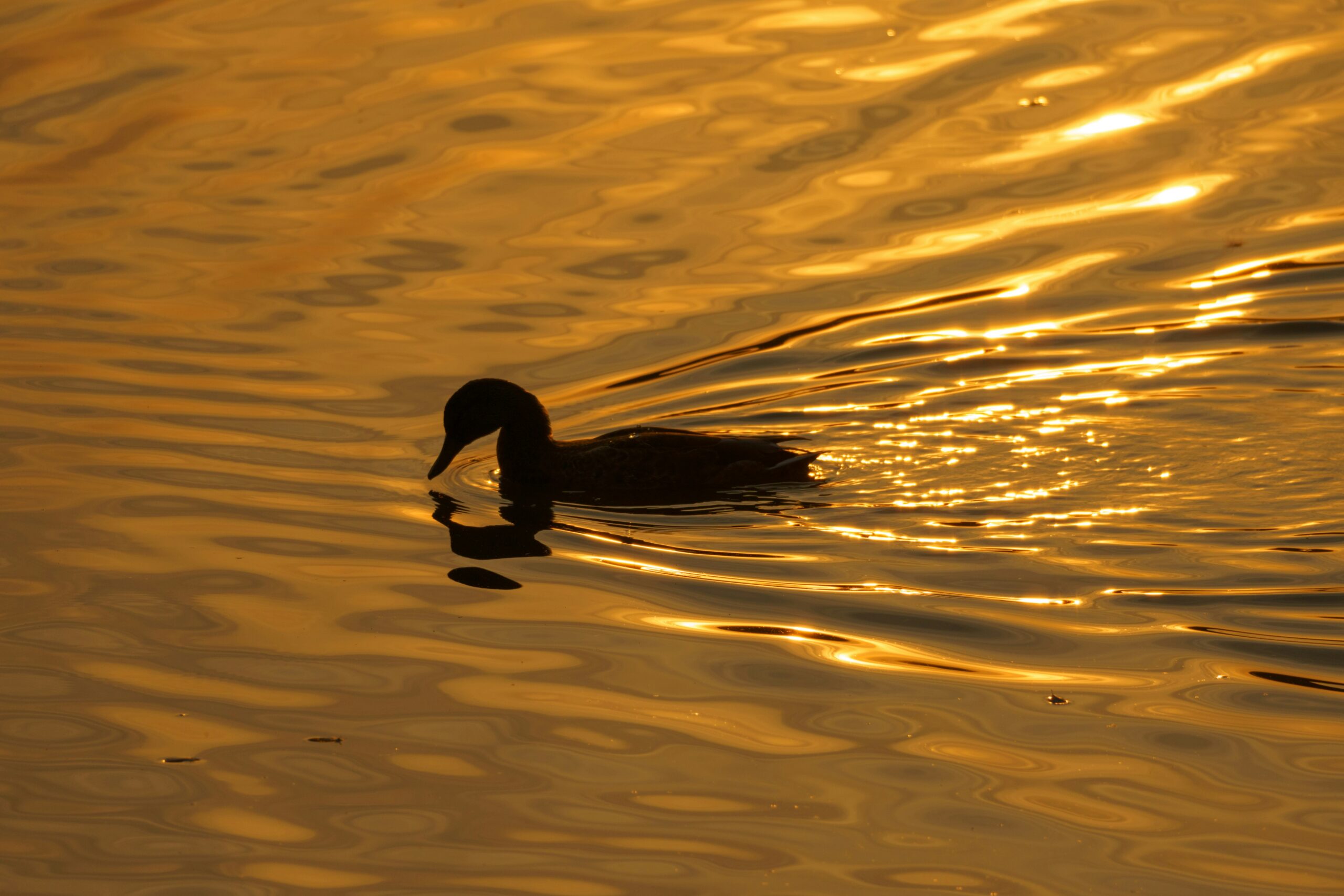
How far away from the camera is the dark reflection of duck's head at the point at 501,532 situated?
8.64 metres

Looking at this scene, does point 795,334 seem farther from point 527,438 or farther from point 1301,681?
point 1301,681

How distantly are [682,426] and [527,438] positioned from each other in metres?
1.07

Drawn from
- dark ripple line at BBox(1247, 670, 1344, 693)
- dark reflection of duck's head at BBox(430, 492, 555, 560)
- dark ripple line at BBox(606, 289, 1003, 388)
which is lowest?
dark ripple line at BBox(1247, 670, 1344, 693)

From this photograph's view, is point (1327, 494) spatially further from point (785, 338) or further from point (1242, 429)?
point (785, 338)

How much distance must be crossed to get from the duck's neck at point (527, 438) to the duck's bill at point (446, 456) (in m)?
0.27

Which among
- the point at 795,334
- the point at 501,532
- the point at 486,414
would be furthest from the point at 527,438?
the point at 795,334

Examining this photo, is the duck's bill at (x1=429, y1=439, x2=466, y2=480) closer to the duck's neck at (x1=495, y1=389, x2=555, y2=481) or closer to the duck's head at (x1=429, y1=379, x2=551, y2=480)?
the duck's head at (x1=429, y1=379, x2=551, y2=480)

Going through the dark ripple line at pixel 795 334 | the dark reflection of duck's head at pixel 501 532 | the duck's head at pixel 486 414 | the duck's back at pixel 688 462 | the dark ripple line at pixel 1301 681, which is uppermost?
the dark ripple line at pixel 795 334

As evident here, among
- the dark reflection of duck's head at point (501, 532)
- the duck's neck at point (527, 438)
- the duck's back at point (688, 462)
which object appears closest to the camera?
the dark reflection of duck's head at point (501, 532)

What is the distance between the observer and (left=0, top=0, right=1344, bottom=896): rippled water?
19.6ft

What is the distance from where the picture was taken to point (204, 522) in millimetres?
8891

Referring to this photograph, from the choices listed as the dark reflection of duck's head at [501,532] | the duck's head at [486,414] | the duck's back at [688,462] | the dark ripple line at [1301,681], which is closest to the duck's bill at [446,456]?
the duck's head at [486,414]

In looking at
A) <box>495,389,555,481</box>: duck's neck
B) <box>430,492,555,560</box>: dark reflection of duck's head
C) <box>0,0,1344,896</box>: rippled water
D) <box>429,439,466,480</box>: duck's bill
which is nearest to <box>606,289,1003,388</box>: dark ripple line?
<box>0,0,1344,896</box>: rippled water

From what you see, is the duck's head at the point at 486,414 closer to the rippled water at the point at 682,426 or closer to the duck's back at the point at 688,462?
the rippled water at the point at 682,426
